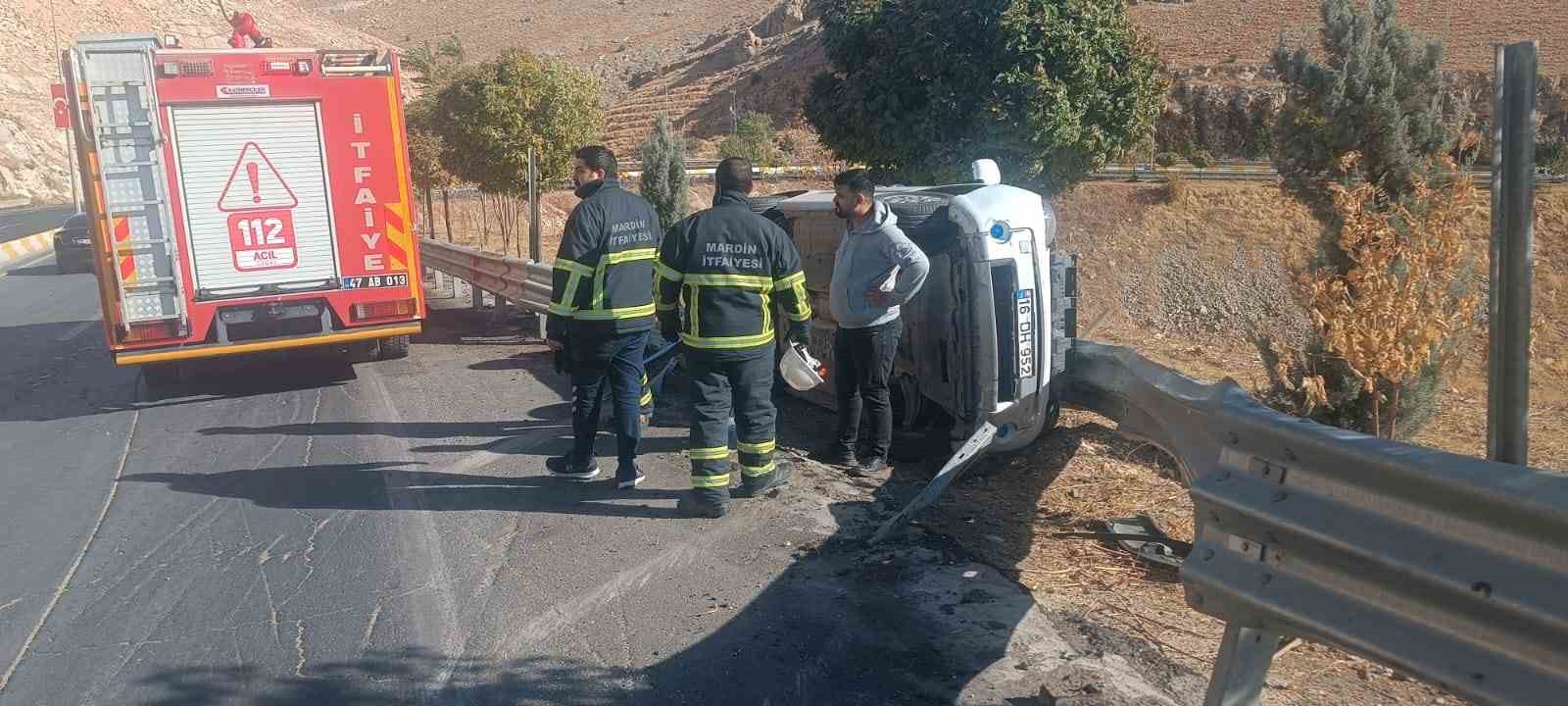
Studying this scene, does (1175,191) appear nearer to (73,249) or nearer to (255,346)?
(73,249)

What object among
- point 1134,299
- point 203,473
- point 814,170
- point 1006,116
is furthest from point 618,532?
point 814,170

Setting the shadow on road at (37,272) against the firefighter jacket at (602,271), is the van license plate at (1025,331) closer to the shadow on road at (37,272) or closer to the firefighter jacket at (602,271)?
the firefighter jacket at (602,271)

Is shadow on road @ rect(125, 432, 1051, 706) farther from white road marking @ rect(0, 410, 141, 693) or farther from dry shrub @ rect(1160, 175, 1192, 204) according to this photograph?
dry shrub @ rect(1160, 175, 1192, 204)

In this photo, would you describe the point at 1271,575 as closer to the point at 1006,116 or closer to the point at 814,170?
the point at 1006,116

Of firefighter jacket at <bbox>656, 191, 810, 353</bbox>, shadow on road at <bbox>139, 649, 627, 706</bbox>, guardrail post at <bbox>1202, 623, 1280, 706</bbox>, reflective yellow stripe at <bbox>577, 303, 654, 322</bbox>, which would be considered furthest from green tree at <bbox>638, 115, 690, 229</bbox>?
guardrail post at <bbox>1202, 623, 1280, 706</bbox>

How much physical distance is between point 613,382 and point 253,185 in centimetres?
475

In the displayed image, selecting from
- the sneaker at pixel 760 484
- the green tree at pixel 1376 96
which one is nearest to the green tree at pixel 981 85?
the green tree at pixel 1376 96

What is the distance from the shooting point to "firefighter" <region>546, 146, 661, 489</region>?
21.3 feet

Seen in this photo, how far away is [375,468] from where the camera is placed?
7266 millimetres

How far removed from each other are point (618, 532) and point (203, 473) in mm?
3085

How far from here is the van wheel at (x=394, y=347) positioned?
1104 cm

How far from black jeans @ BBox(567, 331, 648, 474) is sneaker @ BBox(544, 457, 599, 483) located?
0.13 meters

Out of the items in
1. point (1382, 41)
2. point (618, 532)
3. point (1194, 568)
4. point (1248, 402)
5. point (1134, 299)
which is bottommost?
point (1134, 299)

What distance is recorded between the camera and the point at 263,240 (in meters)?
9.73
